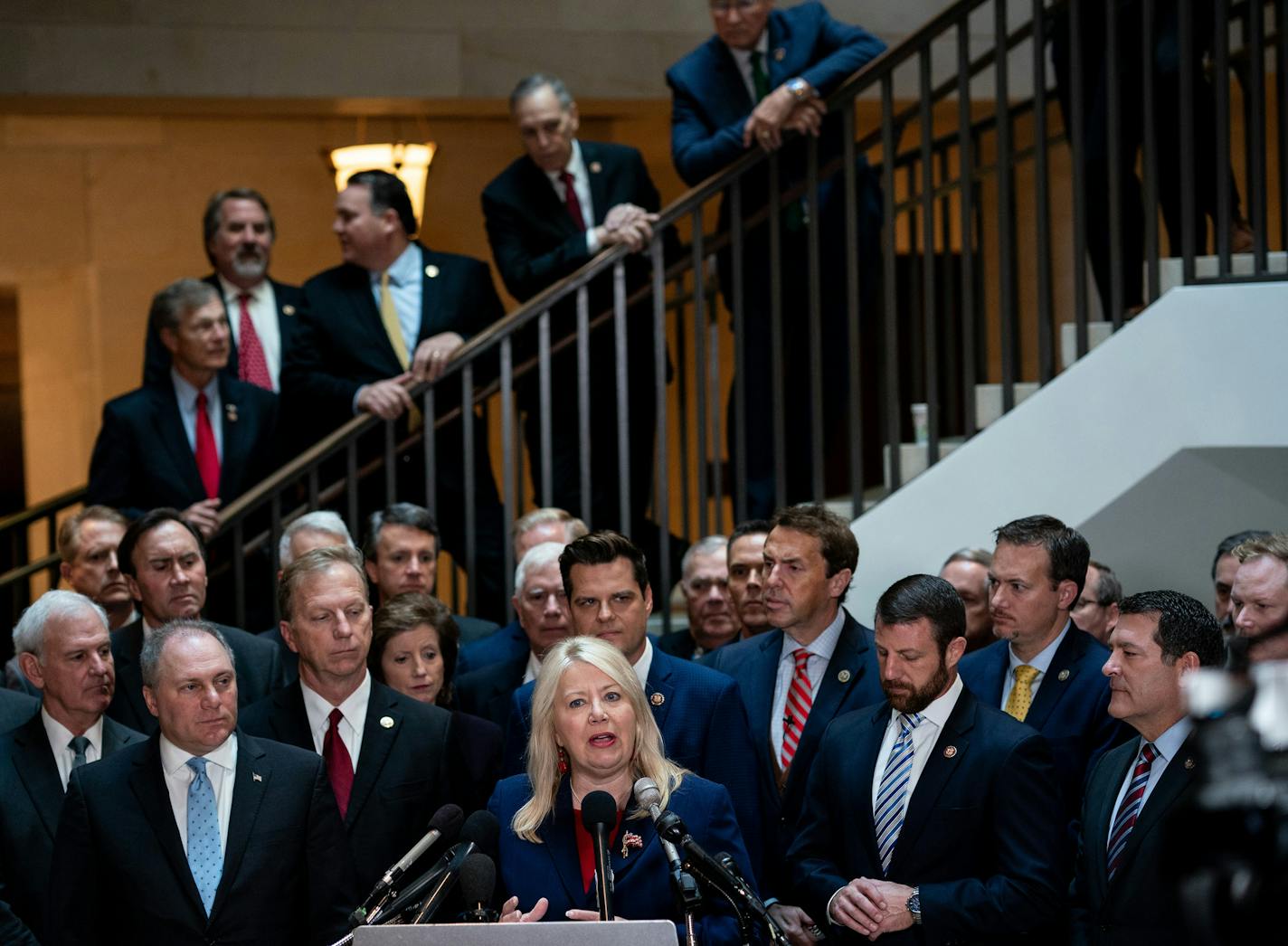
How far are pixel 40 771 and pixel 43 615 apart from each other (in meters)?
0.42

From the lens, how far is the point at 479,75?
855 centimetres

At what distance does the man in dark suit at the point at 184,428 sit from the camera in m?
6.16

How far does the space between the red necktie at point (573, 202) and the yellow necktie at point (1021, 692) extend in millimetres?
2696

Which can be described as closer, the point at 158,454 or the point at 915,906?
the point at 915,906

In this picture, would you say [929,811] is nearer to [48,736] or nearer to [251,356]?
[48,736]

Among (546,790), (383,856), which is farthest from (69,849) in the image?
(546,790)

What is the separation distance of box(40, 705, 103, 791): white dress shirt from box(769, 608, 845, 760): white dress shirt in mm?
1702

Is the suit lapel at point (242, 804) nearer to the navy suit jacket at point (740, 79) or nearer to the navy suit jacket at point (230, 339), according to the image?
the navy suit jacket at point (230, 339)

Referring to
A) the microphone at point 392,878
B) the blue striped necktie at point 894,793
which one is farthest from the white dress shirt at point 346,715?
the blue striped necktie at point 894,793

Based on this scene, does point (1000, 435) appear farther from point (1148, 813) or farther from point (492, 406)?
point (492, 406)

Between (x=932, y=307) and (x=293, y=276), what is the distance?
5013 mm

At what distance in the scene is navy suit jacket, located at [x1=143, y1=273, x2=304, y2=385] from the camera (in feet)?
20.8

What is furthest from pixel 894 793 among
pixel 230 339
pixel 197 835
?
pixel 230 339

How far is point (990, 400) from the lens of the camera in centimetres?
567
